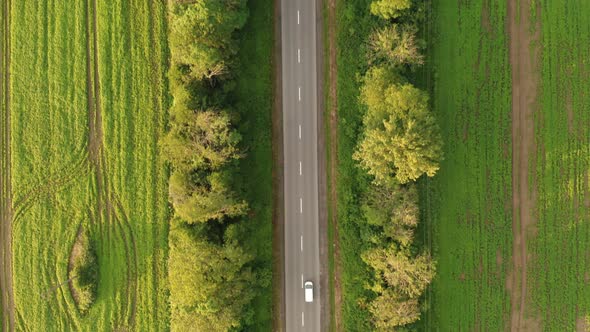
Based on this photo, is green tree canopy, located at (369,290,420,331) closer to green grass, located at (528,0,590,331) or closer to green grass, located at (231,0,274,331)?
green grass, located at (231,0,274,331)

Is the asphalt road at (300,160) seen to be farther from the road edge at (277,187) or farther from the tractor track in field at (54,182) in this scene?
the tractor track in field at (54,182)

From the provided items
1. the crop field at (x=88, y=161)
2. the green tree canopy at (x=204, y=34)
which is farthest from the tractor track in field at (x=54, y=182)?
the green tree canopy at (x=204, y=34)

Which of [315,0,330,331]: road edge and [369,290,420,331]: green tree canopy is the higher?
[315,0,330,331]: road edge

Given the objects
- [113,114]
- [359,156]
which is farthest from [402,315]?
[113,114]

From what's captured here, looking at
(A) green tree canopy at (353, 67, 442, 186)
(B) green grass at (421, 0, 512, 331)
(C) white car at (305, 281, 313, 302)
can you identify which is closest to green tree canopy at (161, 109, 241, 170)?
(A) green tree canopy at (353, 67, 442, 186)

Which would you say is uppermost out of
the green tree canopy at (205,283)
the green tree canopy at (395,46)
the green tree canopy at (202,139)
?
the green tree canopy at (395,46)

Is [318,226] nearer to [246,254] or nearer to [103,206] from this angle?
[246,254]
